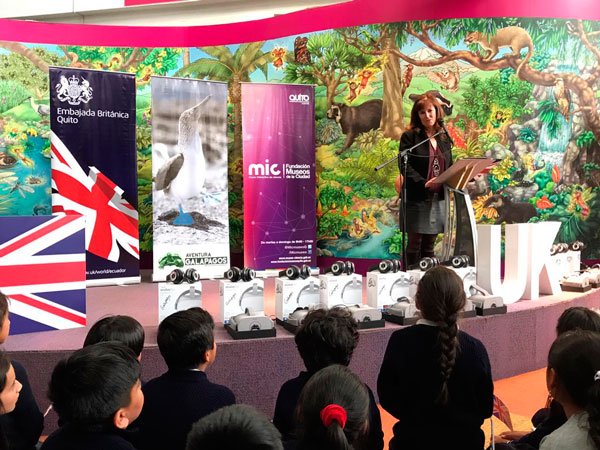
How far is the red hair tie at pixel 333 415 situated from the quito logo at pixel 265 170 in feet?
17.1

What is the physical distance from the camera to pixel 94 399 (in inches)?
52.7

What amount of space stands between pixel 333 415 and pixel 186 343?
80cm

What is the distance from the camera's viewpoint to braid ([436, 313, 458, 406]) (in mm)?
1905

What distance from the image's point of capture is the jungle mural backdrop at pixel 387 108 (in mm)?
6145

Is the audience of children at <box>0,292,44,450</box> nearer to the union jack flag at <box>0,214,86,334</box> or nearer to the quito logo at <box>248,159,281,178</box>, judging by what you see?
the union jack flag at <box>0,214,86,334</box>

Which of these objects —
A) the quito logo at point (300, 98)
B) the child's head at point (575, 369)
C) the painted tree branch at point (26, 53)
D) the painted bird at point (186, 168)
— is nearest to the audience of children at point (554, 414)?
the child's head at point (575, 369)

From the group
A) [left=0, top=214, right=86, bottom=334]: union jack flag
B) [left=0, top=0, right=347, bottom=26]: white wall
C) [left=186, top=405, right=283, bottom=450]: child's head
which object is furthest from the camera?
[left=0, top=0, right=347, bottom=26]: white wall

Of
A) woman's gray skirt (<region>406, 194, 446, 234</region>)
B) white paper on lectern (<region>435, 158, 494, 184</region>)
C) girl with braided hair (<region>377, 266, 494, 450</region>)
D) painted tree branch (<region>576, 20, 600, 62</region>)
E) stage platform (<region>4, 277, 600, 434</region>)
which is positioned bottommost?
stage platform (<region>4, 277, 600, 434</region>)

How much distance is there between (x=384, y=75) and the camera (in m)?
6.52

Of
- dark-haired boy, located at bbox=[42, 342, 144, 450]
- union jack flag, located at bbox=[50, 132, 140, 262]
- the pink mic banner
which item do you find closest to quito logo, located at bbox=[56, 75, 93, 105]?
union jack flag, located at bbox=[50, 132, 140, 262]

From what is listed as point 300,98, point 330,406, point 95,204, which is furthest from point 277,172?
point 330,406

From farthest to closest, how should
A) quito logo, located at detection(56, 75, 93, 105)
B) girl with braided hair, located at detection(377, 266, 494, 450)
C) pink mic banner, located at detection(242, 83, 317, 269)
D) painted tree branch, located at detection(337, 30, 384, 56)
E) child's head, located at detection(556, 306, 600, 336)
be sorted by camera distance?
painted tree branch, located at detection(337, 30, 384, 56) < pink mic banner, located at detection(242, 83, 317, 269) < quito logo, located at detection(56, 75, 93, 105) < child's head, located at detection(556, 306, 600, 336) < girl with braided hair, located at detection(377, 266, 494, 450)

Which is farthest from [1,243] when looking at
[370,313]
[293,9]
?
[293,9]

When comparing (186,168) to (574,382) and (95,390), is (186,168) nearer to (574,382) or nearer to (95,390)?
(95,390)
